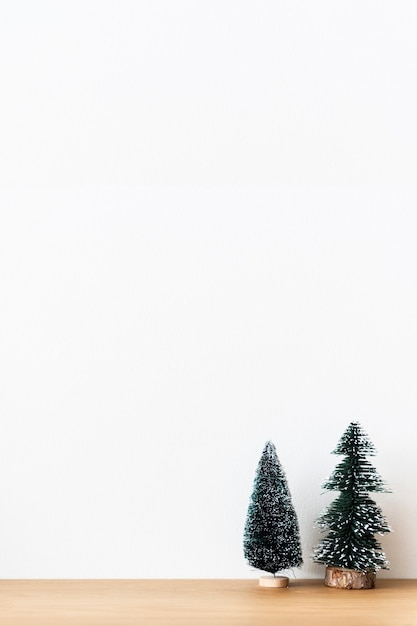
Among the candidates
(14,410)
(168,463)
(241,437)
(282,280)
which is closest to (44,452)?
(14,410)

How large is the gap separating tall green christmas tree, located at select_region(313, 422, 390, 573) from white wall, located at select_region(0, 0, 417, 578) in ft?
0.31

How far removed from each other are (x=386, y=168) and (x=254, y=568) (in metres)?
Answer: 0.79

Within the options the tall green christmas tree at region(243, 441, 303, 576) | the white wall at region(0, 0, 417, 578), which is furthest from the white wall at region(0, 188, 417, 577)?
the tall green christmas tree at region(243, 441, 303, 576)

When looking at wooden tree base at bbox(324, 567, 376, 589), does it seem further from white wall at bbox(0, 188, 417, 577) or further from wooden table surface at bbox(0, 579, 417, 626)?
white wall at bbox(0, 188, 417, 577)

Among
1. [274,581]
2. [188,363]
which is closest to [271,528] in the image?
[274,581]

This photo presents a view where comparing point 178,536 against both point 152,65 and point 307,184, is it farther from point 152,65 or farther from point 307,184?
point 152,65

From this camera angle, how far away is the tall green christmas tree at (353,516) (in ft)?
4.67

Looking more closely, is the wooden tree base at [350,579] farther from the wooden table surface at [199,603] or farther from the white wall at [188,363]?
the white wall at [188,363]

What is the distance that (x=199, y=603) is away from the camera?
4.40 ft

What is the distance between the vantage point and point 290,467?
1574 millimetres

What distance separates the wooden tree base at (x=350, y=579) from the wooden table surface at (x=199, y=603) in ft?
0.05

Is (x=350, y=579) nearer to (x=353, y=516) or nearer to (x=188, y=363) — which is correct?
(x=353, y=516)

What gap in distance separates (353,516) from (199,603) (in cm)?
30

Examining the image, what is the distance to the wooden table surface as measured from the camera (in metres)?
1.23
